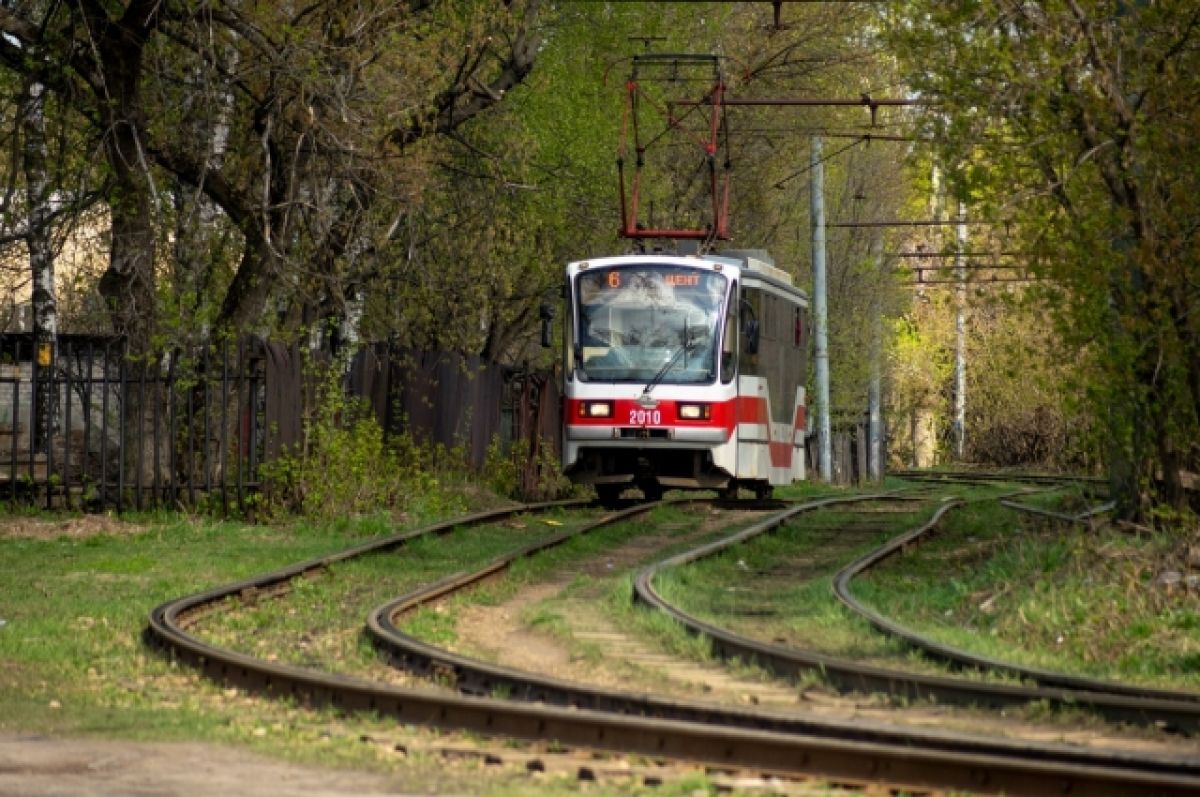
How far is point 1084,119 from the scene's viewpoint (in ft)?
51.8

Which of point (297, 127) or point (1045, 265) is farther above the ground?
point (297, 127)

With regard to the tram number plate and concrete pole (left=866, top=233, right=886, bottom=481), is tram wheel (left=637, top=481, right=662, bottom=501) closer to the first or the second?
the tram number plate

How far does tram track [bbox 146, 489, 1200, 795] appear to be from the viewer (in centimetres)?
793

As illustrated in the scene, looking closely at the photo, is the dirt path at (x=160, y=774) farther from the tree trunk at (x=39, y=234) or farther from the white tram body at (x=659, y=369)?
the white tram body at (x=659, y=369)

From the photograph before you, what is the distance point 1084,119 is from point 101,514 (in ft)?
41.0

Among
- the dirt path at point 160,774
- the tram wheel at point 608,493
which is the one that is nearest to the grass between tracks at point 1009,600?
the dirt path at point 160,774

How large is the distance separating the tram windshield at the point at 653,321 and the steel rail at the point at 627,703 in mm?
12865

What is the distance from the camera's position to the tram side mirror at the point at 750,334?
26453mm

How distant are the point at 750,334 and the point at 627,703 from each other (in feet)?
55.4

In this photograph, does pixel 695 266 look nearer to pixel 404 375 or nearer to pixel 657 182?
pixel 404 375

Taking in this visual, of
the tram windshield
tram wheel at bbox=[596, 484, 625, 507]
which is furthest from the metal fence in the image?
tram wheel at bbox=[596, 484, 625, 507]

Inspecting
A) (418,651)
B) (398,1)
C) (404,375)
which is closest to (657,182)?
(404,375)

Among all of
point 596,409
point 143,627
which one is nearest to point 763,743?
point 143,627

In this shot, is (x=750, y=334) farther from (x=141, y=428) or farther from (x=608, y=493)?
(x=141, y=428)
